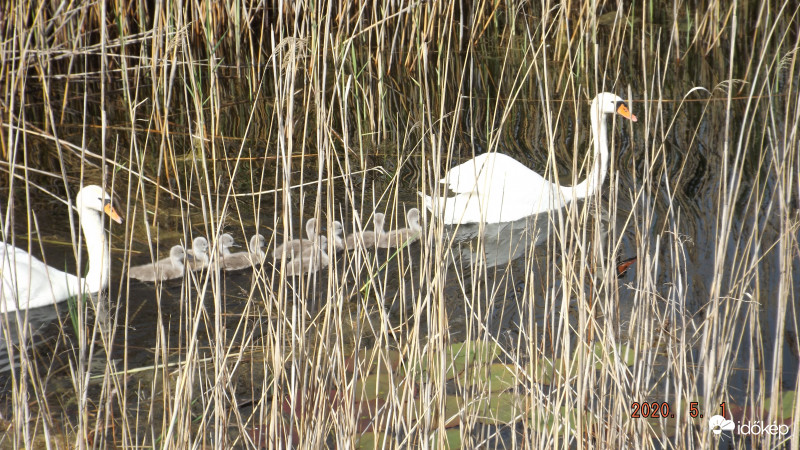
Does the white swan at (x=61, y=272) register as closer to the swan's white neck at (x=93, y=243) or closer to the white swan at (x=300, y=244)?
the swan's white neck at (x=93, y=243)

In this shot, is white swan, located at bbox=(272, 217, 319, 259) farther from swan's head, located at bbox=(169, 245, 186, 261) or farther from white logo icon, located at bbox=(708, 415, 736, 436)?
white logo icon, located at bbox=(708, 415, 736, 436)

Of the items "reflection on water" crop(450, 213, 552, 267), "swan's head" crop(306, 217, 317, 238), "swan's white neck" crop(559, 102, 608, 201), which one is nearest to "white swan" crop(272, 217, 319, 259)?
"swan's head" crop(306, 217, 317, 238)

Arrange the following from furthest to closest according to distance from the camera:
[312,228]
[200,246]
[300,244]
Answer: [200,246] → [312,228] → [300,244]

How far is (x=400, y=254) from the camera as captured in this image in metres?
2.43

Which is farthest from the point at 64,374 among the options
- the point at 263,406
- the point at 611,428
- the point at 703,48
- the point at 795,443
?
the point at 703,48

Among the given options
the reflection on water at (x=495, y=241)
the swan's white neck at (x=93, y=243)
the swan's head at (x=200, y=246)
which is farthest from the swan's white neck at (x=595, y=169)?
the swan's white neck at (x=93, y=243)

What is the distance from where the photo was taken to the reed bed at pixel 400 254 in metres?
1.94

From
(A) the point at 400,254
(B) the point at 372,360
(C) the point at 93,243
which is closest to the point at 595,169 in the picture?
(A) the point at 400,254

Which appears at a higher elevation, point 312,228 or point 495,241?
point 312,228

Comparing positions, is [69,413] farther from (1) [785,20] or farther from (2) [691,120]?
(1) [785,20]

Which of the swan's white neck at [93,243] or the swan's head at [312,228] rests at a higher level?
the swan's head at [312,228]

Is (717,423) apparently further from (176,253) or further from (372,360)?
(176,253)

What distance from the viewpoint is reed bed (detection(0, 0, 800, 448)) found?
1.94m

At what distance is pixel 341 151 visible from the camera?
18.8 ft
